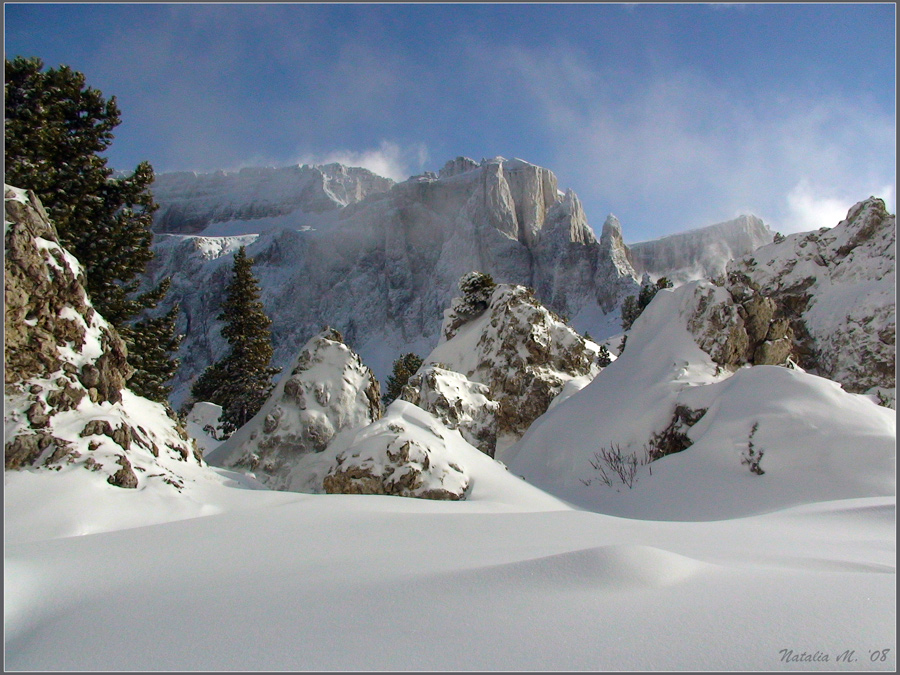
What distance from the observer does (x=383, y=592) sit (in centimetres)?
272

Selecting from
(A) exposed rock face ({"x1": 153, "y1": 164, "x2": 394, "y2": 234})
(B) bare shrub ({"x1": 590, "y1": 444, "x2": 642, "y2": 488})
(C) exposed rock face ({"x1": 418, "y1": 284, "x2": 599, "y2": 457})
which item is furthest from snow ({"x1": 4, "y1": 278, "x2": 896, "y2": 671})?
(A) exposed rock face ({"x1": 153, "y1": 164, "x2": 394, "y2": 234})

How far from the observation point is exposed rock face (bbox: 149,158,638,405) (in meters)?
86.1

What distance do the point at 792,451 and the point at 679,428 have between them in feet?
10.1

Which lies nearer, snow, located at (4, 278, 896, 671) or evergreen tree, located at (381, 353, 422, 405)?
snow, located at (4, 278, 896, 671)

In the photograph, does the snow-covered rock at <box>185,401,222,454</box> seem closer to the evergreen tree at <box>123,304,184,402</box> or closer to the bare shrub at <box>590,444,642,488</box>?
the evergreen tree at <box>123,304,184,402</box>

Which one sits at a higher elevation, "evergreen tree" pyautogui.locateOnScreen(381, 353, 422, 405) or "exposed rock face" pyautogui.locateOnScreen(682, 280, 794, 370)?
"exposed rock face" pyautogui.locateOnScreen(682, 280, 794, 370)

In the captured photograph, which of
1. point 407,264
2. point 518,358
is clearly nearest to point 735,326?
point 518,358

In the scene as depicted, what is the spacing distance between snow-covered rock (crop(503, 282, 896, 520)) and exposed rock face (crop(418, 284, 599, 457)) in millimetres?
7064

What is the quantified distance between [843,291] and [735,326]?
622 inches

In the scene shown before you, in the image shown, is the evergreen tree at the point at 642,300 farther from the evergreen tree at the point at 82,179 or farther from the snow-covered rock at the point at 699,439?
the evergreen tree at the point at 82,179

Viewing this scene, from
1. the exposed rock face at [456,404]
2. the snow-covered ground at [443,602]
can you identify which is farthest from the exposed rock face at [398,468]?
the exposed rock face at [456,404]

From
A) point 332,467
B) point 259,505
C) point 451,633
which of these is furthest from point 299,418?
point 451,633

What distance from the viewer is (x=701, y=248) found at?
366 ft

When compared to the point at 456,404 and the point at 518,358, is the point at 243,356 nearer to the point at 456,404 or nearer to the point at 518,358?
the point at 456,404
